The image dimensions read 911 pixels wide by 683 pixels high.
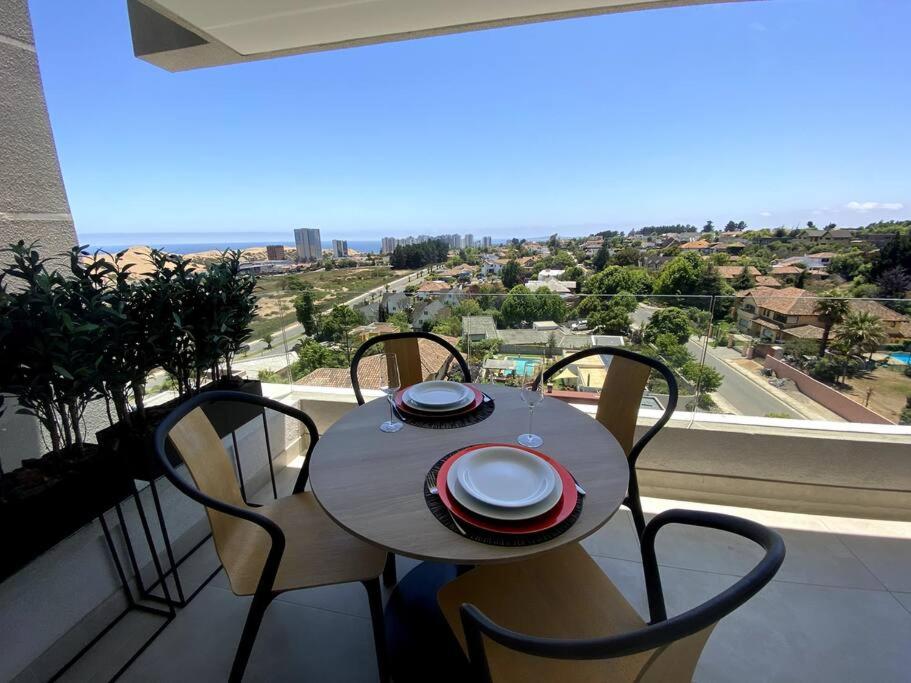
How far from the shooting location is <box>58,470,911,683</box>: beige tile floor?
4.30ft

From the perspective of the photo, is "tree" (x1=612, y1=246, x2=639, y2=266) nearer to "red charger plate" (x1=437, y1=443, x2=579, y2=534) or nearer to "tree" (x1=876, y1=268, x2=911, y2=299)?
"tree" (x1=876, y1=268, x2=911, y2=299)

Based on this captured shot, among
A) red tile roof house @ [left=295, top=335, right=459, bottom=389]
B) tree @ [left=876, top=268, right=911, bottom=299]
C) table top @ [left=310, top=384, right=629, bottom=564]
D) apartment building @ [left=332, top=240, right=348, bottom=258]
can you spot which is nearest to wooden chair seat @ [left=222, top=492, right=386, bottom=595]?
table top @ [left=310, top=384, right=629, bottom=564]

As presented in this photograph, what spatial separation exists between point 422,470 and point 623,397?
1054 millimetres

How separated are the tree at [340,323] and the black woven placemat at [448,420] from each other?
4.56 feet

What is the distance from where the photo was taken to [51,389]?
1.24 m

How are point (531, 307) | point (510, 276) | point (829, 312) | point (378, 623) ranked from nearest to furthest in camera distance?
point (378, 623)
point (829, 312)
point (531, 307)
point (510, 276)

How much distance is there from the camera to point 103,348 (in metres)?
1.29

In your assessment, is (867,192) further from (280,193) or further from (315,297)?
(280,193)

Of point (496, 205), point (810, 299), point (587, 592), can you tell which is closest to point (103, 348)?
point (587, 592)

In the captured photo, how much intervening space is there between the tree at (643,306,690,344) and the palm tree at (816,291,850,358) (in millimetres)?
734

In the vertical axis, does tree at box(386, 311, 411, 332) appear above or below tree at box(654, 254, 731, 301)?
below

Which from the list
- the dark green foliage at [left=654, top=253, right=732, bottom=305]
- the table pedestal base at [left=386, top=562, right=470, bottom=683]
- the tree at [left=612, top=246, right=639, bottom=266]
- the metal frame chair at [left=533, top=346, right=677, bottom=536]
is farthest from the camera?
the tree at [left=612, top=246, right=639, bottom=266]

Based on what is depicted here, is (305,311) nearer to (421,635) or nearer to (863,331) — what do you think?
(421,635)

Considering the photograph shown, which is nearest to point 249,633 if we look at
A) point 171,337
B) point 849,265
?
point 171,337
